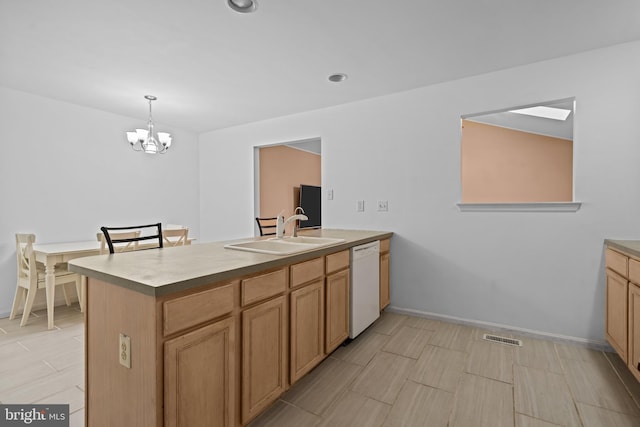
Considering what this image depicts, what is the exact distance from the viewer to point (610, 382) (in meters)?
1.91

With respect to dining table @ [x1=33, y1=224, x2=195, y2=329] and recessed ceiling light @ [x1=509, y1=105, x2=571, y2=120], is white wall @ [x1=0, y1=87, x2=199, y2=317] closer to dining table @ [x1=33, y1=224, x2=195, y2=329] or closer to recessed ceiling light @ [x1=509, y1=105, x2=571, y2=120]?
dining table @ [x1=33, y1=224, x2=195, y2=329]

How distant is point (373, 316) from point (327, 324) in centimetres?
80

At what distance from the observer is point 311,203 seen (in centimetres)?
616

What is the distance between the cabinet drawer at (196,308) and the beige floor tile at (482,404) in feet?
4.32

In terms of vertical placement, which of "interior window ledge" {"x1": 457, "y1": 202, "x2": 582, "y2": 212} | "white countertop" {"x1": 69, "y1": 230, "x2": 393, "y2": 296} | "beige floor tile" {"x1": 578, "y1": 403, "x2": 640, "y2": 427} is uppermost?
"interior window ledge" {"x1": 457, "y1": 202, "x2": 582, "y2": 212}

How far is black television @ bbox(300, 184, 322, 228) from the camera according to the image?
5973 millimetres

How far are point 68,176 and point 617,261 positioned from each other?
16.7 feet

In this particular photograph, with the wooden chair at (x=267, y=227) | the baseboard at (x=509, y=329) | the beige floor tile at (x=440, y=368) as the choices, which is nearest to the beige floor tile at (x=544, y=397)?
the beige floor tile at (x=440, y=368)

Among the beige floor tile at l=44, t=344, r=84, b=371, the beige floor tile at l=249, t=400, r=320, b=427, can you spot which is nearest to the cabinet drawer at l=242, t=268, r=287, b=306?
the beige floor tile at l=249, t=400, r=320, b=427

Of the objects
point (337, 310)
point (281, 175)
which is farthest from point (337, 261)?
point (281, 175)

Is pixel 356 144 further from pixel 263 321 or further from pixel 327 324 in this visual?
pixel 263 321

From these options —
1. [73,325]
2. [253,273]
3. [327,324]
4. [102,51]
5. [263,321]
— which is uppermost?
[102,51]

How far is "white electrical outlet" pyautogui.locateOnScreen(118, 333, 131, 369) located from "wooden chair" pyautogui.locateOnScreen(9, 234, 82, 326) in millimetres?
2249

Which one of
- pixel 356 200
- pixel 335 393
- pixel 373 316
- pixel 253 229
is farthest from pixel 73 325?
pixel 356 200
